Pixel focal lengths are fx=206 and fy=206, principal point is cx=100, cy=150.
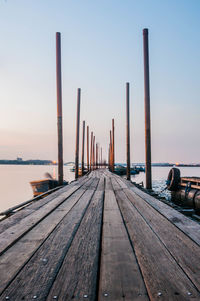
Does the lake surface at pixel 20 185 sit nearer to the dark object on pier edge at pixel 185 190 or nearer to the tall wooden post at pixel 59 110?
the dark object on pier edge at pixel 185 190

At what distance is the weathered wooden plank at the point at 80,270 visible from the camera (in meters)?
1.32

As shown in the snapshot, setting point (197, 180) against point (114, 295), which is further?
point (197, 180)

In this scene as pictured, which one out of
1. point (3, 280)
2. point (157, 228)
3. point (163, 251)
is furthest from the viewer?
point (157, 228)

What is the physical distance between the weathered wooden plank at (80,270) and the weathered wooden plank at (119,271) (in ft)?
0.23

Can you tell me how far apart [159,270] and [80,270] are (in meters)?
0.62

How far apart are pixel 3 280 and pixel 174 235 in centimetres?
183

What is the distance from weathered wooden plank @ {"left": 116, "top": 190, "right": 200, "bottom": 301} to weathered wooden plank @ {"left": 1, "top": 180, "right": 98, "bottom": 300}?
0.69 meters

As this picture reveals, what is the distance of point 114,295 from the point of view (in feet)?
4.30

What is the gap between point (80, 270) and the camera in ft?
5.25

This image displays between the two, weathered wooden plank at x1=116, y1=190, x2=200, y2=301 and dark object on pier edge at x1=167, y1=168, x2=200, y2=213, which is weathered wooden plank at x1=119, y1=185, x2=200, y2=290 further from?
dark object on pier edge at x1=167, y1=168, x2=200, y2=213

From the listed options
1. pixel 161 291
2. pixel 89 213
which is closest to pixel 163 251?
pixel 161 291

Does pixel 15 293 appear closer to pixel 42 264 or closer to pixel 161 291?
pixel 42 264

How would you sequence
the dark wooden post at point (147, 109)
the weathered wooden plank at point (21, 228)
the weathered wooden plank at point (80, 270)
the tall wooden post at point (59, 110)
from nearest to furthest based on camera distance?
1. the weathered wooden plank at point (80, 270)
2. the weathered wooden plank at point (21, 228)
3. the dark wooden post at point (147, 109)
4. the tall wooden post at point (59, 110)

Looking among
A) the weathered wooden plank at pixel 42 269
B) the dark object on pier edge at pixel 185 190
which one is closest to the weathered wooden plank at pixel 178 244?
the weathered wooden plank at pixel 42 269
